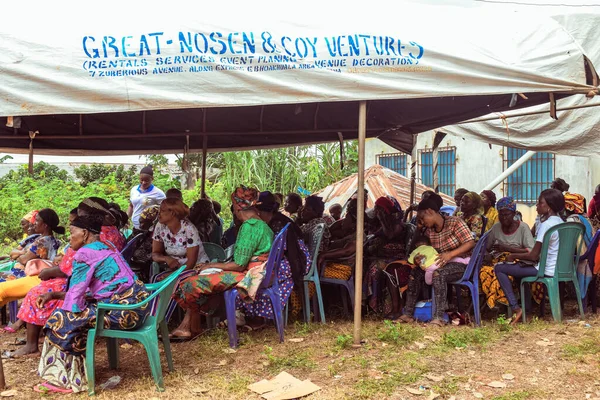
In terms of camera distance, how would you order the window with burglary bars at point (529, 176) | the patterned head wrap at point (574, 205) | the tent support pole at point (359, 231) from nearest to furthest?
the tent support pole at point (359, 231) → the patterned head wrap at point (574, 205) → the window with burglary bars at point (529, 176)

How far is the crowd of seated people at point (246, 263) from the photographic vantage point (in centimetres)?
436

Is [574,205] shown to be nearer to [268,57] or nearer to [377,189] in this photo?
[268,57]

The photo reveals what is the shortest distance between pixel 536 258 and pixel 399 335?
65.7 inches

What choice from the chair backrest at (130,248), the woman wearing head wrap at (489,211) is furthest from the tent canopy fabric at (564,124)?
the chair backrest at (130,248)

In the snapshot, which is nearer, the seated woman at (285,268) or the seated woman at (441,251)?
the seated woman at (285,268)

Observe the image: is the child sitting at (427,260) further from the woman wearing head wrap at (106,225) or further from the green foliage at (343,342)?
the woman wearing head wrap at (106,225)

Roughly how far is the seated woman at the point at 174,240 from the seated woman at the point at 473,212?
3.42 metres

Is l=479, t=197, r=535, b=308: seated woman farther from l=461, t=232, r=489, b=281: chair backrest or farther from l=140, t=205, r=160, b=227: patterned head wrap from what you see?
l=140, t=205, r=160, b=227: patterned head wrap

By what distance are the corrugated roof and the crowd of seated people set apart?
423 centimetres

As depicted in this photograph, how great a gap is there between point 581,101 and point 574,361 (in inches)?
158

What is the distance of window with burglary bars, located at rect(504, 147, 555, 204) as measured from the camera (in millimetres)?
13969

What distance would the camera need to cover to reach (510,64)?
192 inches

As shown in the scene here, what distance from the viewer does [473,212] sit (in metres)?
7.81

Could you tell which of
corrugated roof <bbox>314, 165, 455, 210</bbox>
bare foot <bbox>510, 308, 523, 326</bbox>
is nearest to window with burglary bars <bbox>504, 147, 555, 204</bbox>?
corrugated roof <bbox>314, 165, 455, 210</bbox>
